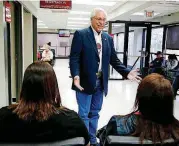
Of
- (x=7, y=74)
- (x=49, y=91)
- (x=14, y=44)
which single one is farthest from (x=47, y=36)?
(x=49, y=91)

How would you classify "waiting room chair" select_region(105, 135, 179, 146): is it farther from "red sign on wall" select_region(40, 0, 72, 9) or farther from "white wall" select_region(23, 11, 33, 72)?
"white wall" select_region(23, 11, 33, 72)

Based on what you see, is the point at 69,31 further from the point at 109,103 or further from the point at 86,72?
the point at 86,72

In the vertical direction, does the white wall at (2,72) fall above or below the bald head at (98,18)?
below

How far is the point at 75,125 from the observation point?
4.16 feet

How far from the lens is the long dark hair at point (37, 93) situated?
1222 millimetres

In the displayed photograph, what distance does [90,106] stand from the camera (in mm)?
2551

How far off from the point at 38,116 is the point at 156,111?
2.00 feet

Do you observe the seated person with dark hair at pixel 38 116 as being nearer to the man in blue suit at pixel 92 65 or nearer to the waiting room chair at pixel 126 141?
the waiting room chair at pixel 126 141

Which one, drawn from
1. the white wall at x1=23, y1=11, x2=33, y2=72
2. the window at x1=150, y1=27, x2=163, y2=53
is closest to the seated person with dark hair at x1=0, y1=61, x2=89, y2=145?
the white wall at x1=23, y1=11, x2=33, y2=72

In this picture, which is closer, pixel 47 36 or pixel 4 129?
pixel 4 129

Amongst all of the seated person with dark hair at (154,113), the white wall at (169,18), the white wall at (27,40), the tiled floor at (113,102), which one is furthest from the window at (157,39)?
the seated person with dark hair at (154,113)

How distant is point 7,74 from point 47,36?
1837cm

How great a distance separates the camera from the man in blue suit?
2.36 meters

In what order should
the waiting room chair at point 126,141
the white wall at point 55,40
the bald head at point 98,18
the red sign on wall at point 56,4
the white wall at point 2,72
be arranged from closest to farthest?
the waiting room chair at point 126,141, the bald head at point 98,18, the white wall at point 2,72, the red sign on wall at point 56,4, the white wall at point 55,40
